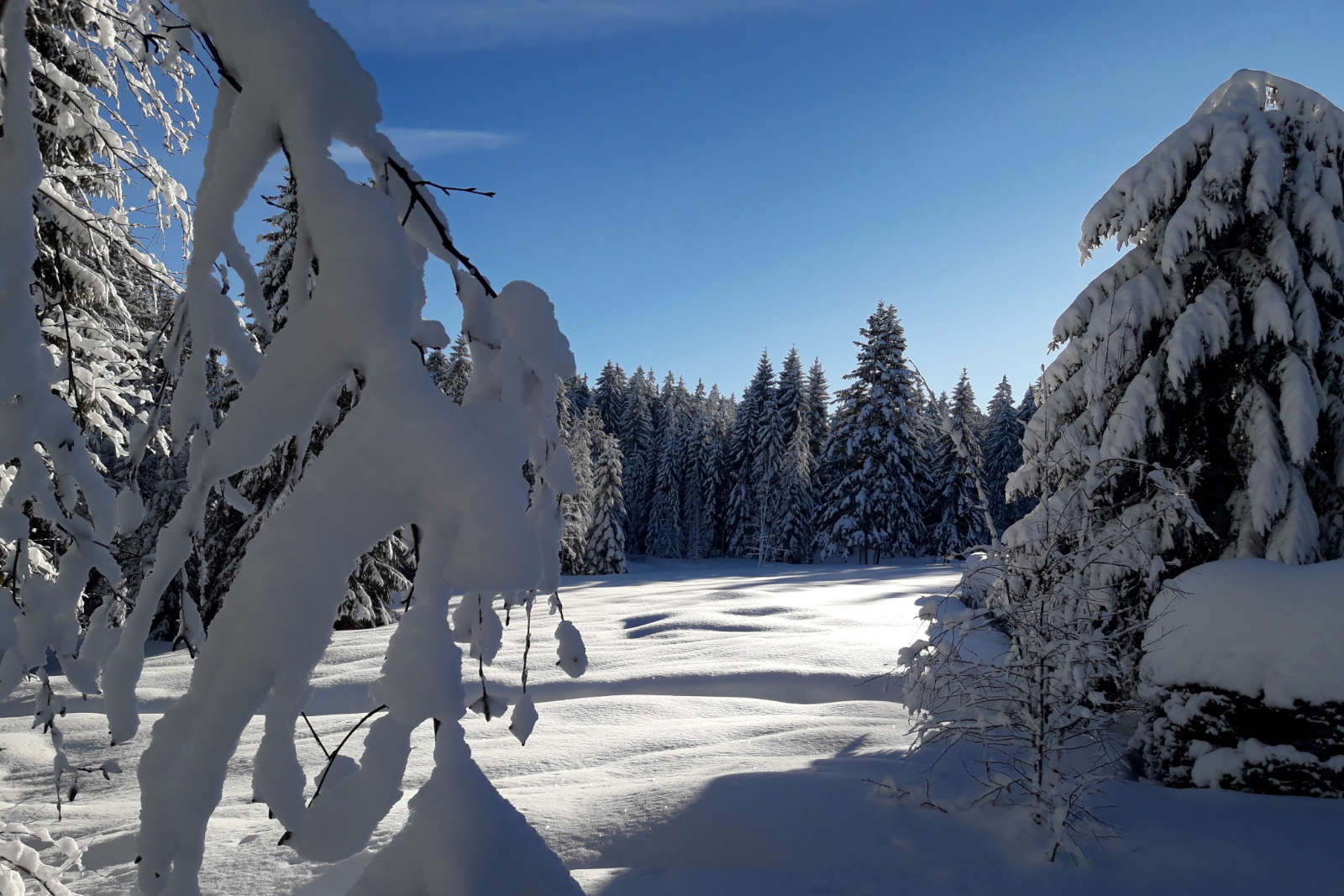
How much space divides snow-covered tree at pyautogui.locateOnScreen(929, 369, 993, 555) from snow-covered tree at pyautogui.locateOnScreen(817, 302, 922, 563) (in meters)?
1.86

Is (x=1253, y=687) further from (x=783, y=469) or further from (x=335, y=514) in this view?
(x=783, y=469)

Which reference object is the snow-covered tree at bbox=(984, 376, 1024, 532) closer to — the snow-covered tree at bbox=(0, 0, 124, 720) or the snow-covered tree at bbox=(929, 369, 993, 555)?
the snow-covered tree at bbox=(929, 369, 993, 555)

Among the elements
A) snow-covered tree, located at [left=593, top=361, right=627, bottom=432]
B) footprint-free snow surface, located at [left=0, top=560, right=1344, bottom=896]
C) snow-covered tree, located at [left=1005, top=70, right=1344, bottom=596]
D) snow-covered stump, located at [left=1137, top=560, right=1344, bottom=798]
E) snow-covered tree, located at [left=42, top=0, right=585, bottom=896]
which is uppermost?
snow-covered tree, located at [left=593, top=361, right=627, bottom=432]

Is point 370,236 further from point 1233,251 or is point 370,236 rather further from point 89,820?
point 1233,251

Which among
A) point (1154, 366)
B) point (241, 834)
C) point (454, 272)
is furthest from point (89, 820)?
point (1154, 366)

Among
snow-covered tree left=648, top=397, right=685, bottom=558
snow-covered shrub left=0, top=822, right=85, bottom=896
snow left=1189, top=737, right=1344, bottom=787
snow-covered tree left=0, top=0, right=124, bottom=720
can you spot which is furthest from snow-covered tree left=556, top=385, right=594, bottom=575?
snow-covered tree left=0, top=0, right=124, bottom=720

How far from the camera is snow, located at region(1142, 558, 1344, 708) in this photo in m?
4.43

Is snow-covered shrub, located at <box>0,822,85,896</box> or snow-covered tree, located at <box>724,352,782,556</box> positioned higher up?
snow-covered tree, located at <box>724,352,782,556</box>

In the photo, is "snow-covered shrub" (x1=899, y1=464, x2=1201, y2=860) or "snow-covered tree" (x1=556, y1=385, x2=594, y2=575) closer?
"snow-covered shrub" (x1=899, y1=464, x2=1201, y2=860)

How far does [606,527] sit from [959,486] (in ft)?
89.3

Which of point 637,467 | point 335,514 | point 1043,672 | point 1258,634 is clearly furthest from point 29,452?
point 637,467

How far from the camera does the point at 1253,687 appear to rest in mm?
4535

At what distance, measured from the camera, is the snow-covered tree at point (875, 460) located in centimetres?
3147

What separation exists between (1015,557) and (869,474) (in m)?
29.0
